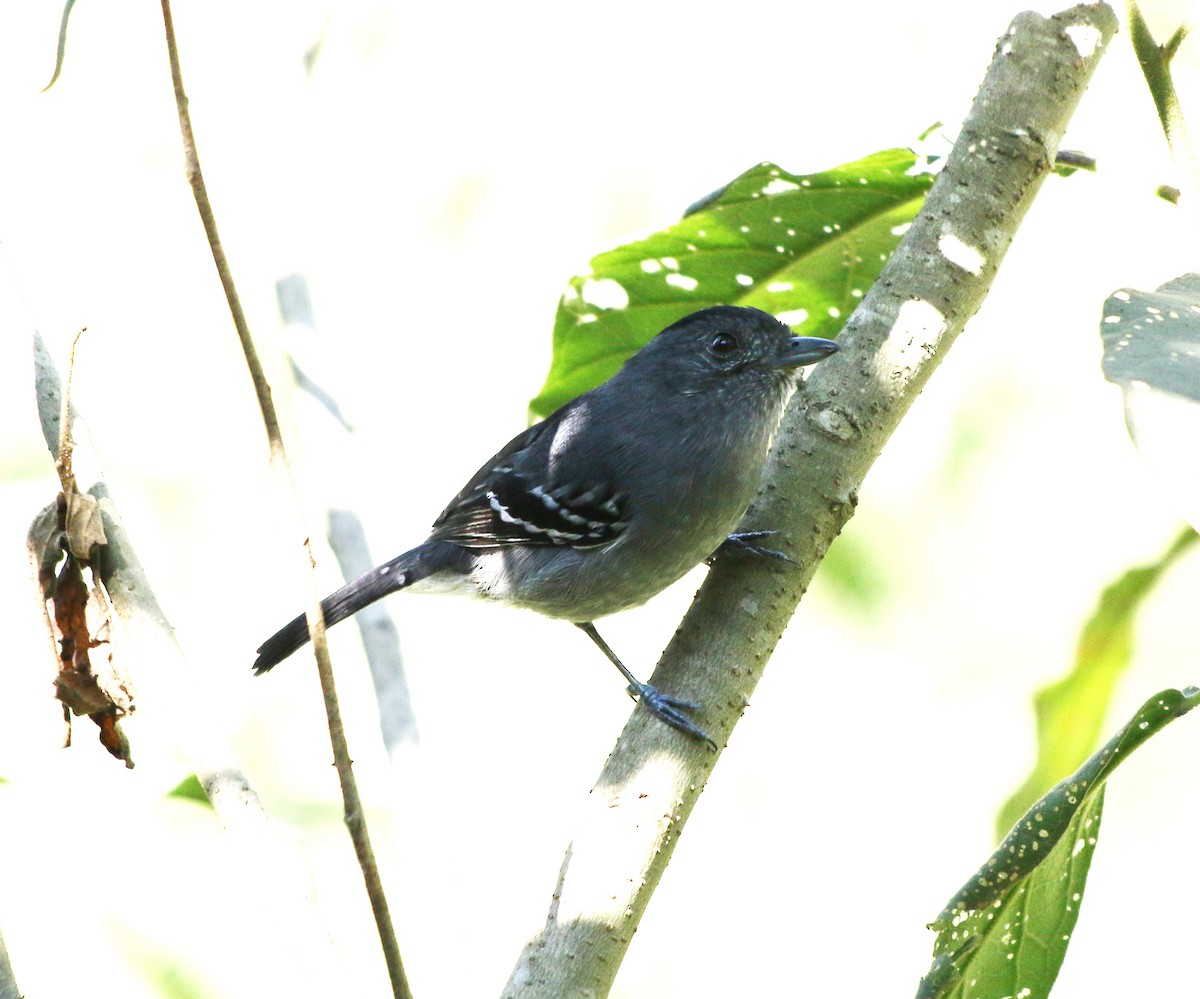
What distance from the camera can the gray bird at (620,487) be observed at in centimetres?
311

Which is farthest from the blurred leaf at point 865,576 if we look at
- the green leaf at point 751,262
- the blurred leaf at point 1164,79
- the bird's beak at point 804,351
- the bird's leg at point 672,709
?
the blurred leaf at point 1164,79

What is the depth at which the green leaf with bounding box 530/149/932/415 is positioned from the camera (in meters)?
2.77

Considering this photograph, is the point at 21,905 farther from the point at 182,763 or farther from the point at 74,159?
the point at 74,159

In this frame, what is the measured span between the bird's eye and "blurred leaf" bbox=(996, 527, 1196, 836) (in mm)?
1132

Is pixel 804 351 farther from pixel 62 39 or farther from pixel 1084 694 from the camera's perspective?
pixel 62 39

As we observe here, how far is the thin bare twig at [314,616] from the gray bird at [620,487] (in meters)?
1.78

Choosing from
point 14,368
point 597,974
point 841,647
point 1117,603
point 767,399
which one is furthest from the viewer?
point 841,647

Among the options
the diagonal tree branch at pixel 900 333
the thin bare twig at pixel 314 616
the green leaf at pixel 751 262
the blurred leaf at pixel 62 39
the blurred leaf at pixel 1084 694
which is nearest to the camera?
the thin bare twig at pixel 314 616

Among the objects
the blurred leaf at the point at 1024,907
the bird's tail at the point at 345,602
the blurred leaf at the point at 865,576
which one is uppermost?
the blurred leaf at the point at 865,576

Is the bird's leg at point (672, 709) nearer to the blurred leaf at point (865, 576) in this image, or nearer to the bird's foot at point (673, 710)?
the bird's foot at point (673, 710)

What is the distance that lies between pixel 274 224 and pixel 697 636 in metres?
1.82

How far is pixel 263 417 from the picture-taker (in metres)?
1.24

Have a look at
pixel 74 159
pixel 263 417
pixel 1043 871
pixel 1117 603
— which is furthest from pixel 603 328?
pixel 74 159

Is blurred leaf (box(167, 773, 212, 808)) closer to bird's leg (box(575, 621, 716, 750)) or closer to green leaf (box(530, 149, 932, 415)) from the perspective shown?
bird's leg (box(575, 621, 716, 750))
